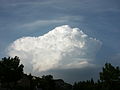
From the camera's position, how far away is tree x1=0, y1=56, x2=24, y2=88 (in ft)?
242

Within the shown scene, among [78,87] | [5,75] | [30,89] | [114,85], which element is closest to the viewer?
[5,75]

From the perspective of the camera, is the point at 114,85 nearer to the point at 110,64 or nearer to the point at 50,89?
the point at 110,64

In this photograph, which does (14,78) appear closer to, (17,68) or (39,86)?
(17,68)

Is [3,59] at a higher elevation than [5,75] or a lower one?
higher

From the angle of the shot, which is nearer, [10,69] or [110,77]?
[10,69]

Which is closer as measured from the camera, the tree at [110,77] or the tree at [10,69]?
the tree at [10,69]

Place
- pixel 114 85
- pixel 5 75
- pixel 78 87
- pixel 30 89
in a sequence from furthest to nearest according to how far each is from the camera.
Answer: pixel 78 87
pixel 114 85
pixel 30 89
pixel 5 75

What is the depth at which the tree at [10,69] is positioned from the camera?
7388 centimetres

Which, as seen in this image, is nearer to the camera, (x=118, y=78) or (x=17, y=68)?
(x=17, y=68)

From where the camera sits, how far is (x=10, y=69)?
74.4 meters

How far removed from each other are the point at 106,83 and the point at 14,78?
4150cm

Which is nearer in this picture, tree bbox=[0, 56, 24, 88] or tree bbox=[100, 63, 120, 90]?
tree bbox=[0, 56, 24, 88]

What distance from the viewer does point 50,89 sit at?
98.2m

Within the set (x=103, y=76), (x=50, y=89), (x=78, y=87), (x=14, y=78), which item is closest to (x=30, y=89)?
(x=50, y=89)
